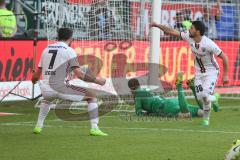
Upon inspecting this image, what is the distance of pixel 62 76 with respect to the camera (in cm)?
1419

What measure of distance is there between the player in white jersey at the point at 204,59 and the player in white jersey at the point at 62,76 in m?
2.56

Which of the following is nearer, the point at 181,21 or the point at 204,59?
the point at 204,59

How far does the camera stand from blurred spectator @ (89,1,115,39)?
20.4 m

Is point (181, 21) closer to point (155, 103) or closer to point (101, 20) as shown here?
point (101, 20)

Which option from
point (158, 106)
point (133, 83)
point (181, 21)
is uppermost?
point (181, 21)

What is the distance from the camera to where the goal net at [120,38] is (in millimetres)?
20266

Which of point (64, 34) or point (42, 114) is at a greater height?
point (64, 34)

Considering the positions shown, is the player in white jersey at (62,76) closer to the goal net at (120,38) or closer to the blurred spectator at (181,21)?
the goal net at (120,38)


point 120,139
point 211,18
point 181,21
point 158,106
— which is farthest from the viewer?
point 211,18

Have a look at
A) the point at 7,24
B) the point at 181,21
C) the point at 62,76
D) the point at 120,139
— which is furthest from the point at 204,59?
the point at 181,21

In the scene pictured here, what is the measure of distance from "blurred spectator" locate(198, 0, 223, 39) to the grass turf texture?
653 cm

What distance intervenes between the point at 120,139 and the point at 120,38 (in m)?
8.01

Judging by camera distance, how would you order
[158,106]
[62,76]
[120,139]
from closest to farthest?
1. [120,139]
2. [62,76]
3. [158,106]

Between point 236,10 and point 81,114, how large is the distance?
8.61 metres
